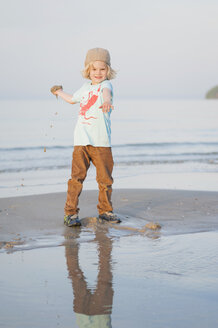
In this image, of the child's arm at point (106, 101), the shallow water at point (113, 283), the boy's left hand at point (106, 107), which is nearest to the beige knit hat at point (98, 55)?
the child's arm at point (106, 101)

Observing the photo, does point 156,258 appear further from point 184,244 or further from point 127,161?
point 127,161

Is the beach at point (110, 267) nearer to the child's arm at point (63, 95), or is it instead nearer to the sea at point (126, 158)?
the child's arm at point (63, 95)

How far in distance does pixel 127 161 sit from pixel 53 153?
9.46 feet

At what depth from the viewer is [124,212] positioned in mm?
6039

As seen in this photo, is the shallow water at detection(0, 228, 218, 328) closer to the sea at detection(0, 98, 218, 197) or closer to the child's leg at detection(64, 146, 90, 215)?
the child's leg at detection(64, 146, 90, 215)

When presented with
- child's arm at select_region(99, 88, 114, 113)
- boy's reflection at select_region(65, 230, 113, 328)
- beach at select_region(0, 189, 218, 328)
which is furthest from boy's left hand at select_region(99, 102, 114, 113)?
boy's reflection at select_region(65, 230, 113, 328)

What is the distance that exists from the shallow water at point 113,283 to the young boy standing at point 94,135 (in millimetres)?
646

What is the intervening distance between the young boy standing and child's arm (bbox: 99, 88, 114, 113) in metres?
0.03

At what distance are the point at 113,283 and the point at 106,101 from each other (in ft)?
6.98

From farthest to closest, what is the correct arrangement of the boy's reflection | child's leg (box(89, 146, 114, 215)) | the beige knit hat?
child's leg (box(89, 146, 114, 215)) < the beige knit hat < the boy's reflection

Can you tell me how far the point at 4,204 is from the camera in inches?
252

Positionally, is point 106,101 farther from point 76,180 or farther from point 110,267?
point 110,267

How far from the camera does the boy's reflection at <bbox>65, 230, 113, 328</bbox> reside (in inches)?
118

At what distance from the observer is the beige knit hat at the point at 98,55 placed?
536 cm
